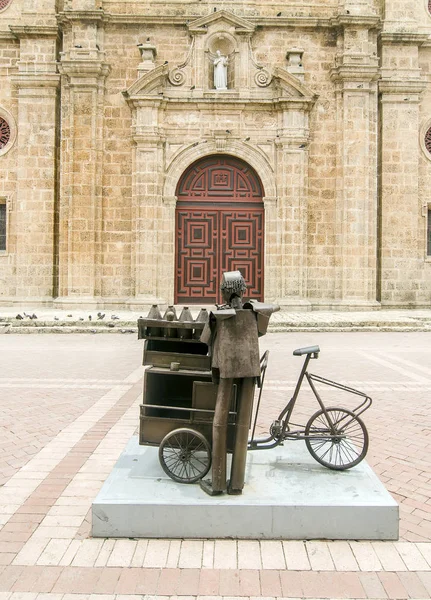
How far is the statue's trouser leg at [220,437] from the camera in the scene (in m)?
3.30

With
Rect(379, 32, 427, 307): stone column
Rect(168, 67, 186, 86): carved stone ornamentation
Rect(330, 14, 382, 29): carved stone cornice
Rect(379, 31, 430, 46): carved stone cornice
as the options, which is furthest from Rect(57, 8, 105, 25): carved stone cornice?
Rect(379, 32, 427, 307): stone column

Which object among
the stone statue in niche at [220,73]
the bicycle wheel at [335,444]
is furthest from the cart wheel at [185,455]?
the stone statue in niche at [220,73]

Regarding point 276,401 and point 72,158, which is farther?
point 72,158

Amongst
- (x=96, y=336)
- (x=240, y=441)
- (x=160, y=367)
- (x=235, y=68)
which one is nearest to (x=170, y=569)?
(x=240, y=441)

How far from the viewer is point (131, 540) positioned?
313cm

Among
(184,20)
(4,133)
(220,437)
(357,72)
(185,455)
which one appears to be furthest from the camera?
(4,133)

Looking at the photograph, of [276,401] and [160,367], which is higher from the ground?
[160,367]

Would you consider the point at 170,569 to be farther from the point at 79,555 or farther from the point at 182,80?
the point at 182,80

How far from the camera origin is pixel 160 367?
3811 millimetres

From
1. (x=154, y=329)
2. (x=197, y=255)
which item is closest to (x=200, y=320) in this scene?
(x=154, y=329)

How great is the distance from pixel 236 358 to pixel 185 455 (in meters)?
0.86

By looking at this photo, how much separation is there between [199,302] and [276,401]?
10.1m

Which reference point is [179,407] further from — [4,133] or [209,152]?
[4,133]

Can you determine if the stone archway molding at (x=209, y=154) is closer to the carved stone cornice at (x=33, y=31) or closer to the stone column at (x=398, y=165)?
the stone column at (x=398, y=165)
